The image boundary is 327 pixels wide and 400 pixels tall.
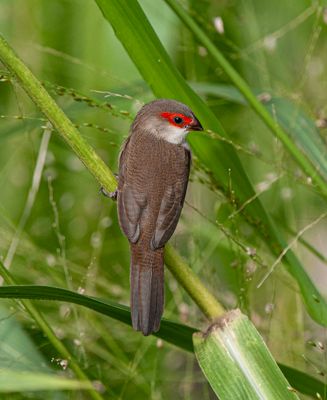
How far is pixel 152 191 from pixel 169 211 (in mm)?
98

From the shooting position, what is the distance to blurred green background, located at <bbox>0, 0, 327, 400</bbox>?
306cm

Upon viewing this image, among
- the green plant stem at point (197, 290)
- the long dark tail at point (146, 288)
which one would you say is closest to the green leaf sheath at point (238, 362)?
the green plant stem at point (197, 290)

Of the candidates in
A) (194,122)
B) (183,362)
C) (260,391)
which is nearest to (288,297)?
(183,362)

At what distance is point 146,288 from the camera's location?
7.34 ft

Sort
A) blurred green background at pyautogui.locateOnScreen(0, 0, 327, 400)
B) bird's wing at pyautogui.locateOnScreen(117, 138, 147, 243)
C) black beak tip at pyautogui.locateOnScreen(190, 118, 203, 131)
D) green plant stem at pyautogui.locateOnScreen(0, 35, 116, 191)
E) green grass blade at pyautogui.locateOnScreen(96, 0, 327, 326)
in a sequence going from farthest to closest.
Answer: blurred green background at pyautogui.locateOnScreen(0, 0, 327, 400)
black beak tip at pyautogui.locateOnScreen(190, 118, 203, 131)
bird's wing at pyautogui.locateOnScreen(117, 138, 147, 243)
green grass blade at pyautogui.locateOnScreen(96, 0, 327, 326)
green plant stem at pyautogui.locateOnScreen(0, 35, 116, 191)

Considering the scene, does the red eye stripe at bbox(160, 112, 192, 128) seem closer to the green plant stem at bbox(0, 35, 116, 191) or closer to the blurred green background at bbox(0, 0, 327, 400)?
the blurred green background at bbox(0, 0, 327, 400)

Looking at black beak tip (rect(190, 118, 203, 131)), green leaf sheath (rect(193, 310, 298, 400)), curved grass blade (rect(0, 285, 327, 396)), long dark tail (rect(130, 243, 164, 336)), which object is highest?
black beak tip (rect(190, 118, 203, 131))

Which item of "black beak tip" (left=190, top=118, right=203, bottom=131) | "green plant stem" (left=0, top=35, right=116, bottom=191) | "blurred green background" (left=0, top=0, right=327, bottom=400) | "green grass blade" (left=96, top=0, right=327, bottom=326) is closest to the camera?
"green plant stem" (left=0, top=35, right=116, bottom=191)

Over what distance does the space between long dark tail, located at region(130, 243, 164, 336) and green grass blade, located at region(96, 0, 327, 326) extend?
0.31 meters

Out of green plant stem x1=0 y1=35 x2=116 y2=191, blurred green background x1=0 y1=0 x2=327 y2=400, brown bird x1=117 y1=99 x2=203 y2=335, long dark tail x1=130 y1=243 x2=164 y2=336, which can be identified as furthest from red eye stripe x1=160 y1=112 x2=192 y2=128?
green plant stem x1=0 y1=35 x2=116 y2=191

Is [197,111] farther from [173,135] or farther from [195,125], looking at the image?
[173,135]

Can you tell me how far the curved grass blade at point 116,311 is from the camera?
1835mm

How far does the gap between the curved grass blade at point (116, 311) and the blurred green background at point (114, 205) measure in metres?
0.59

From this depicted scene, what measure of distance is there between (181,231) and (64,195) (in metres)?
0.83
